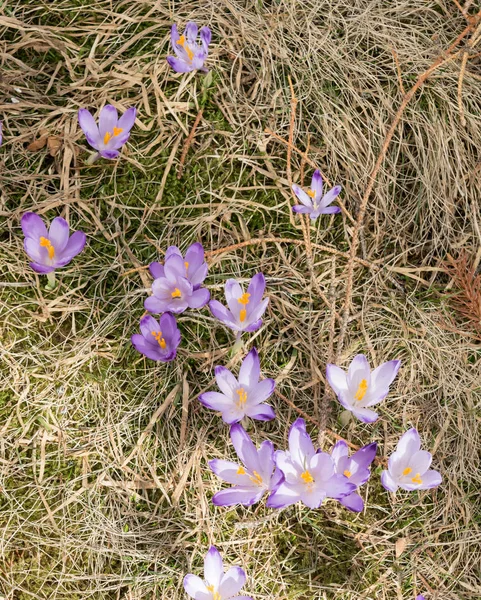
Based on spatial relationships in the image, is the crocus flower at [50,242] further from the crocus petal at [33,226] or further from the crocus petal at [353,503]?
the crocus petal at [353,503]

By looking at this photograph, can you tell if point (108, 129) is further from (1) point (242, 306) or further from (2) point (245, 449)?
(2) point (245, 449)

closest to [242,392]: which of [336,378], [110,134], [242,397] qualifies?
[242,397]

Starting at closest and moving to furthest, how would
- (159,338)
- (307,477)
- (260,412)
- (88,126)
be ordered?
(307,477), (260,412), (159,338), (88,126)

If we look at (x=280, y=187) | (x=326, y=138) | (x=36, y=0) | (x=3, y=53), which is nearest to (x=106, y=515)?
(x=280, y=187)

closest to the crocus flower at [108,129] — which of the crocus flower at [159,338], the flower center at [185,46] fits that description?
the flower center at [185,46]

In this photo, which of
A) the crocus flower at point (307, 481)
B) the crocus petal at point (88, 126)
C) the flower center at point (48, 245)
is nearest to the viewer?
the crocus flower at point (307, 481)

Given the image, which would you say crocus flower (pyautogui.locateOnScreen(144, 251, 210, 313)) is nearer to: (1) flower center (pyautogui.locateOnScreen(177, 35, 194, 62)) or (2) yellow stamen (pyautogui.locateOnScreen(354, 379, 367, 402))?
(2) yellow stamen (pyautogui.locateOnScreen(354, 379, 367, 402))

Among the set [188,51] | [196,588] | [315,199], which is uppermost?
[188,51]
